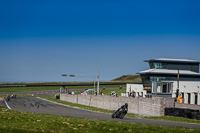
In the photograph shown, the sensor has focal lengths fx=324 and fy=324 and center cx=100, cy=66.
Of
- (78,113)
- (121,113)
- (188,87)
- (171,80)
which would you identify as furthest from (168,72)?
(121,113)

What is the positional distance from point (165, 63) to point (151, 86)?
9.16 meters

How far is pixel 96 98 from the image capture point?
189 ft

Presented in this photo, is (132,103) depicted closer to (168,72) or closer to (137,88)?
(168,72)

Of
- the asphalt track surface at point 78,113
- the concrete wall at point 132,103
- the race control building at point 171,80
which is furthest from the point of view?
the race control building at point 171,80

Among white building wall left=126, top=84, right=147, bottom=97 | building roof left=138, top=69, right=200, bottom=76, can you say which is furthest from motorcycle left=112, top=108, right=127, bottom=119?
white building wall left=126, top=84, right=147, bottom=97

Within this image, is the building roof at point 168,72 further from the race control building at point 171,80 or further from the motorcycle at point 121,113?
the motorcycle at point 121,113

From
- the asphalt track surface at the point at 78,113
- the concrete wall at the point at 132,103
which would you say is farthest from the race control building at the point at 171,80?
the asphalt track surface at the point at 78,113

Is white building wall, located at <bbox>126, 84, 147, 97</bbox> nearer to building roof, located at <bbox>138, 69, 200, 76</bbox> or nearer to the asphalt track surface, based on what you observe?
building roof, located at <bbox>138, 69, 200, 76</bbox>

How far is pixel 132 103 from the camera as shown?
44219 millimetres

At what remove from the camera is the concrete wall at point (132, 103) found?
36634 millimetres

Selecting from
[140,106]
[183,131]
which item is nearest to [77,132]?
[183,131]

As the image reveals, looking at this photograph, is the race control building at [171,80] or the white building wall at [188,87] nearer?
the race control building at [171,80]

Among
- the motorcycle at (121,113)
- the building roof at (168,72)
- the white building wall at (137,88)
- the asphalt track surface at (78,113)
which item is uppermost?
the building roof at (168,72)

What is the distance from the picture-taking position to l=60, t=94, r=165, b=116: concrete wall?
120 feet
